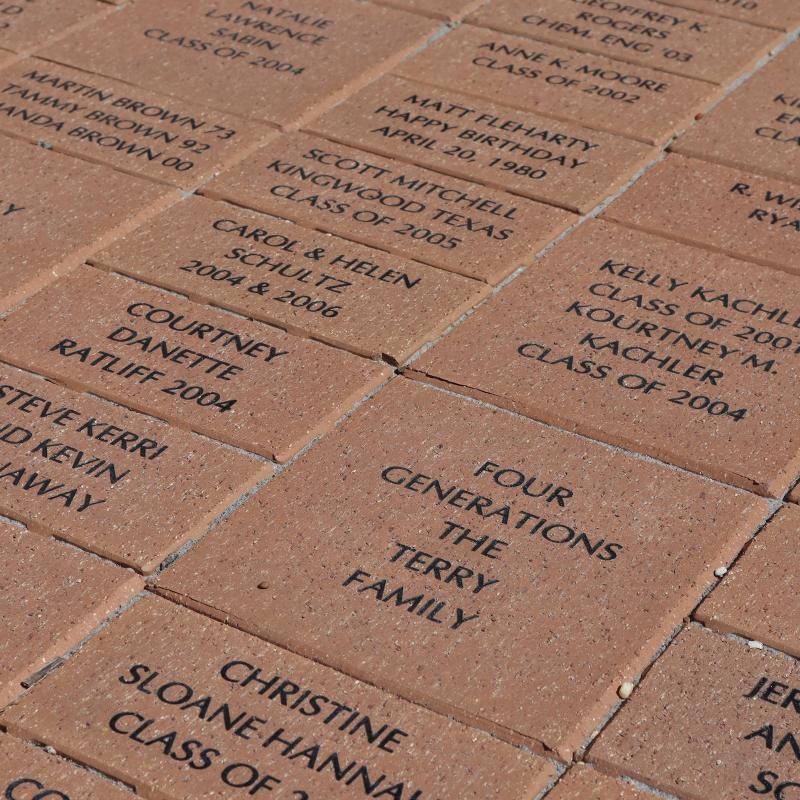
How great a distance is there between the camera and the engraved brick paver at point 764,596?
375cm

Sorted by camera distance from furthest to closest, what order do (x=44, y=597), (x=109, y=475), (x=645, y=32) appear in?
(x=645, y=32), (x=109, y=475), (x=44, y=597)

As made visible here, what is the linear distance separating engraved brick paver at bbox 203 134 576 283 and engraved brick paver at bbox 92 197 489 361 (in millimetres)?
90

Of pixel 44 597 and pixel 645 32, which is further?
pixel 645 32

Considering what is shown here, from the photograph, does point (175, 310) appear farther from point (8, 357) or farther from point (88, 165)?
point (88, 165)

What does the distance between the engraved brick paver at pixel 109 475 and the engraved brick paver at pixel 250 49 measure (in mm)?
2025

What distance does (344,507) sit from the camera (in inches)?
163

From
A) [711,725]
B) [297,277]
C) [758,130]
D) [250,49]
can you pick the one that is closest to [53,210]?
[297,277]

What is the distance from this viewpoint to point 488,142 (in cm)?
598

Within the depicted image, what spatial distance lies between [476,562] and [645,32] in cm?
370

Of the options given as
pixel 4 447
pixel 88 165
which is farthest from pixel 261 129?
pixel 4 447

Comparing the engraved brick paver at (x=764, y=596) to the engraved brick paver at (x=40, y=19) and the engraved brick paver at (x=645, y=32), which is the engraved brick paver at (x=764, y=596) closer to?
the engraved brick paver at (x=645, y=32)

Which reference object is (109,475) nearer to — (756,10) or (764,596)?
(764,596)

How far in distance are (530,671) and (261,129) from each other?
3042mm

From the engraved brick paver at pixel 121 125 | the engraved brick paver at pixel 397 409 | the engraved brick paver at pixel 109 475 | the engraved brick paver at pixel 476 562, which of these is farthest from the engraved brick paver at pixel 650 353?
the engraved brick paver at pixel 121 125
